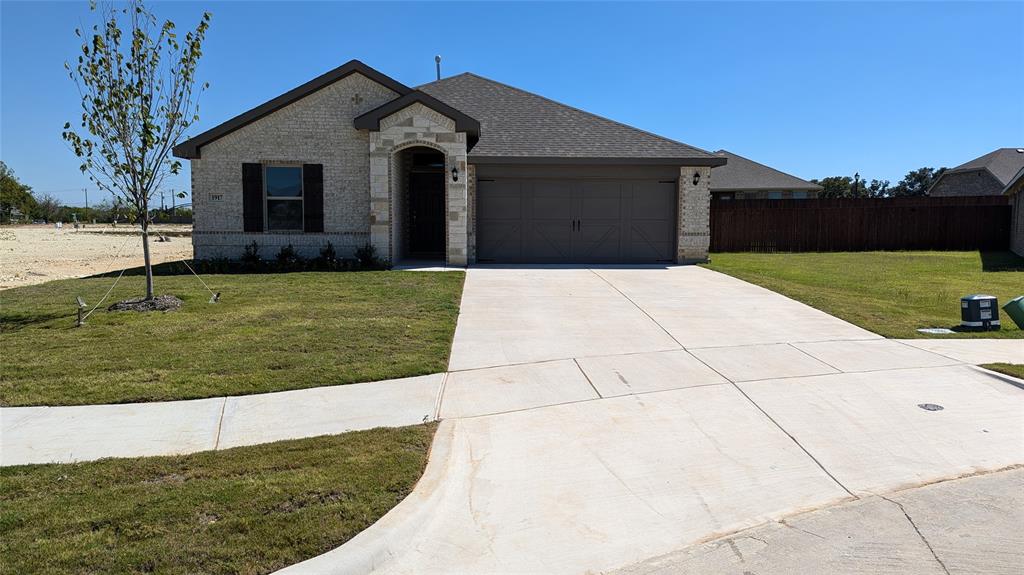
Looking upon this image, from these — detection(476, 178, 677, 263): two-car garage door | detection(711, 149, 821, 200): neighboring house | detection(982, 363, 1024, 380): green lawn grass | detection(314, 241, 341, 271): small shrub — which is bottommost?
detection(982, 363, 1024, 380): green lawn grass

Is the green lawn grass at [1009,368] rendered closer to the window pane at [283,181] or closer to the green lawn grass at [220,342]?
the green lawn grass at [220,342]

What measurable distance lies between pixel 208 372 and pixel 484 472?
3.75 m

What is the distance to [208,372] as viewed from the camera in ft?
23.6

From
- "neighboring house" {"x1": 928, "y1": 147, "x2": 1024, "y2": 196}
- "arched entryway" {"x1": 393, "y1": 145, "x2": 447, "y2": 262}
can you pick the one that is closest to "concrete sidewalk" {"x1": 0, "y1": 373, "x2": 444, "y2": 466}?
"arched entryway" {"x1": 393, "y1": 145, "x2": 447, "y2": 262}

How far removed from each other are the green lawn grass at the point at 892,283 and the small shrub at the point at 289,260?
34.7ft

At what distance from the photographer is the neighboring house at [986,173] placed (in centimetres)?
3766

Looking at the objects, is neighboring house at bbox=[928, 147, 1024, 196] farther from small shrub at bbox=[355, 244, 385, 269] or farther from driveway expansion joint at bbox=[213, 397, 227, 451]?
driveway expansion joint at bbox=[213, 397, 227, 451]

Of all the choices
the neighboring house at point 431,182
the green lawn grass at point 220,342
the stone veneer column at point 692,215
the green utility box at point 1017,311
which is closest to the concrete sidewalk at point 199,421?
the green lawn grass at point 220,342

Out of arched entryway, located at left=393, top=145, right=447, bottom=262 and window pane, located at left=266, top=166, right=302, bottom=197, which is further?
arched entryway, located at left=393, top=145, right=447, bottom=262

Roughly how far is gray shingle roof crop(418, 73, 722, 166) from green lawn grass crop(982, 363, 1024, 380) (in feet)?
38.0

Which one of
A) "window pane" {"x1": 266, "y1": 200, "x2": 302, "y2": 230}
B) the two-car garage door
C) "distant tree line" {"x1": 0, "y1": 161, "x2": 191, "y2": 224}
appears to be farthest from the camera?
"distant tree line" {"x1": 0, "y1": 161, "x2": 191, "y2": 224}

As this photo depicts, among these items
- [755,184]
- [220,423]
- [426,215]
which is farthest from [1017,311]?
[755,184]

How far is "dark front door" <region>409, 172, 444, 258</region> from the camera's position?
792 inches

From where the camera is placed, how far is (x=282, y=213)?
58.2ft
